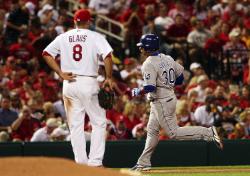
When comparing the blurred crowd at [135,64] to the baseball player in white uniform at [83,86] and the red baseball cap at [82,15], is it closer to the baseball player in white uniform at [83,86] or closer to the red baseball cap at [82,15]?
the baseball player in white uniform at [83,86]

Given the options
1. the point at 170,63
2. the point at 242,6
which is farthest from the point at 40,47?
the point at 170,63

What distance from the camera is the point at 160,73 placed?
14438 millimetres

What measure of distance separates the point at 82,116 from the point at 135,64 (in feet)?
25.3

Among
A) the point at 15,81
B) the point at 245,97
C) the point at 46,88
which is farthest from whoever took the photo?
the point at 15,81

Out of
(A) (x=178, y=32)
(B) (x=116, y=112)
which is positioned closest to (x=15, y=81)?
(B) (x=116, y=112)

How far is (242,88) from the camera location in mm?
20891

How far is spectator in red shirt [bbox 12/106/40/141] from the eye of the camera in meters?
18.2

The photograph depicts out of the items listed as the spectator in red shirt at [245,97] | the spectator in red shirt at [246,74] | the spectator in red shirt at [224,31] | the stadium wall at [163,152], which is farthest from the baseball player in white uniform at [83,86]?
the spectator in red shirt at [224,31]

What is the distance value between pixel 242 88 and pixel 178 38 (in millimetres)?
2568

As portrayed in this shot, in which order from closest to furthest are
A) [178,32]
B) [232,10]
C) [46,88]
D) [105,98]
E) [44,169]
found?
[44,169]
[105,98]
[46,88]
[178,32]
[232,10]

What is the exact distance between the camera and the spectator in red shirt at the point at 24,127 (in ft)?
59.9

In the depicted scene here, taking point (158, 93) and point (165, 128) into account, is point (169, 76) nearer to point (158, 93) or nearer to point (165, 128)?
point (158, 93)

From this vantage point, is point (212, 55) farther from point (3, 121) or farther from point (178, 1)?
point (3, 121)

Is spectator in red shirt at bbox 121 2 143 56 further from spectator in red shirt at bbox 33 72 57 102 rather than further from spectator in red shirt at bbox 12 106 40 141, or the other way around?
spectator in red shirt at bbox 12 106 40 141
